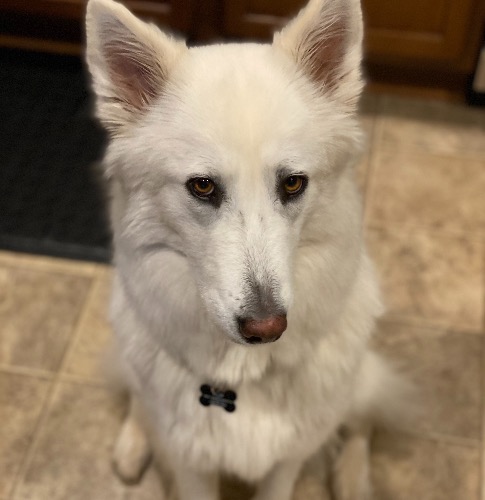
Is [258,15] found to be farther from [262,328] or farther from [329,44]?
[262,328]

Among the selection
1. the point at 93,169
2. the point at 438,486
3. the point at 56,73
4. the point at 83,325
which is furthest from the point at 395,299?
the point at 56,73

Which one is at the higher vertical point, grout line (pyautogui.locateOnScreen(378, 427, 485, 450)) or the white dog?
the white dog

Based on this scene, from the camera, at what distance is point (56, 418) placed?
6.13 feet

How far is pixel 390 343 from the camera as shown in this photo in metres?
2.02

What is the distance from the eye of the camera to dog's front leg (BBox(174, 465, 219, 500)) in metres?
1.49

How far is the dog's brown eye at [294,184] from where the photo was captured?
108 cm

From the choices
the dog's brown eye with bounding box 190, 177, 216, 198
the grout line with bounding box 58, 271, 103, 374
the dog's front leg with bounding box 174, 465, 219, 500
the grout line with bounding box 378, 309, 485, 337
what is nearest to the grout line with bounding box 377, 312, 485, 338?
the grout line with bounding box 378, 309, 485, 337

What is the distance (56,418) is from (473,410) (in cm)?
116

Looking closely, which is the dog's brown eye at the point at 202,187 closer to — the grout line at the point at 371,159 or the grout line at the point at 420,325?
the grout line at the point at 420,325

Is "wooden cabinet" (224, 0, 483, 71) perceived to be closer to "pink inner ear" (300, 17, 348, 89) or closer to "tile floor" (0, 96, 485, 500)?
"tile floor" (0, 96, 485, 500)

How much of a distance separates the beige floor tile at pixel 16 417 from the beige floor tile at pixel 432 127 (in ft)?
5.09

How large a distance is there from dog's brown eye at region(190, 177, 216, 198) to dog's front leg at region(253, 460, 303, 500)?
694 millimetres

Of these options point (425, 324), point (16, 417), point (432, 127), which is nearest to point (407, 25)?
point (432, 127)

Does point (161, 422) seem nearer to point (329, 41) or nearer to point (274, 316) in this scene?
point (274, 316)
